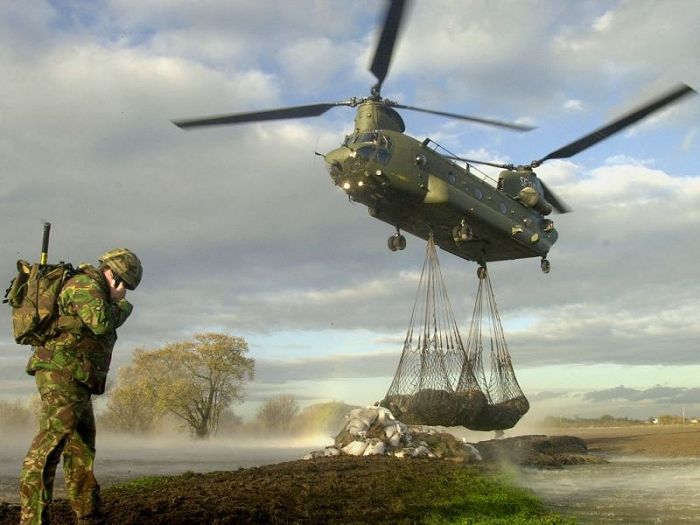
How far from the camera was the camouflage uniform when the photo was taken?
18.4 ft

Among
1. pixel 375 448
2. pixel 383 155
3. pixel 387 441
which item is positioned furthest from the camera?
pixel 383 155

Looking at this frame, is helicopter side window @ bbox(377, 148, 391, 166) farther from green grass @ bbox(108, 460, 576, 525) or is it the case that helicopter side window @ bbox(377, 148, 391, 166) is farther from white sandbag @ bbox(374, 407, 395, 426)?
green grass @ bbox(108, 460, 576, 525)

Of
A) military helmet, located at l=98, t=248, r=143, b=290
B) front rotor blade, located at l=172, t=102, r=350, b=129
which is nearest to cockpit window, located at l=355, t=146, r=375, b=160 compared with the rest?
front rotor blade, located at l=172, t=102, r=350, b=129

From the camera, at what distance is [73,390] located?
19.2ft

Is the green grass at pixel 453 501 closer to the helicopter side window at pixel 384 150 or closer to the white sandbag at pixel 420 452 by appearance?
the white sandbag at pixel 420 452

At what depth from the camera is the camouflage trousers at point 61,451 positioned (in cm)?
556

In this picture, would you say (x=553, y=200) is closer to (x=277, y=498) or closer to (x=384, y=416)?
(x=384, y=416)

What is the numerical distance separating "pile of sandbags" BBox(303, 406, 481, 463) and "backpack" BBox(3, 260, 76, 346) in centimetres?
1164

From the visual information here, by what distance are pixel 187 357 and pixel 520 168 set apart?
25.4 m

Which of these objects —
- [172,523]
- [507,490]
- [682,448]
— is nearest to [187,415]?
[682,448]

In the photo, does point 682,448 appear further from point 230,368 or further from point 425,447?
point 230,368

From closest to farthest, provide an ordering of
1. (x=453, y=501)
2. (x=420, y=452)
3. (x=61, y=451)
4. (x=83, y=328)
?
(x=61, y=451)
(x=83, y=328)
(x=453, y=501)
(x=420, y=452)

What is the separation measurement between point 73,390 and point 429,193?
46.3ft

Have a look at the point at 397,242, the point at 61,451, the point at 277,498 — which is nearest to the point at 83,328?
the point at 61,451
